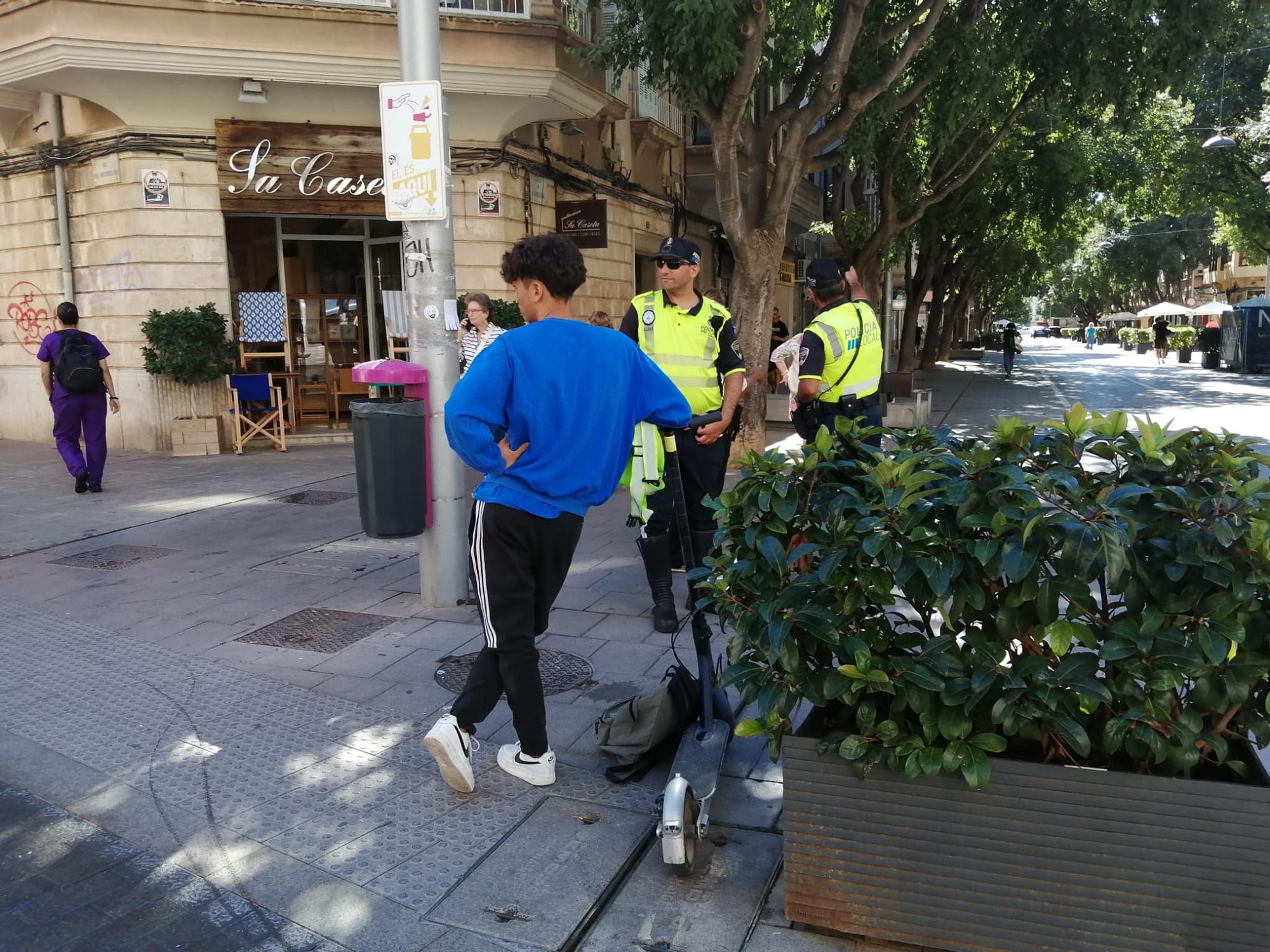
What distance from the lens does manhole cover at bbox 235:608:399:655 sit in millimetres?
5160

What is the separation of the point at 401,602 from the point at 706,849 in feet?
10.6

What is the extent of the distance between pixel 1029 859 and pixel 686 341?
3207 millimetres

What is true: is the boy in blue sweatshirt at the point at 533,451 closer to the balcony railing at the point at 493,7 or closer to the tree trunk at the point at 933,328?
the balcony railing at the point at 493,7

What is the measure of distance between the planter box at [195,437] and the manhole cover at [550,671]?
8740mm

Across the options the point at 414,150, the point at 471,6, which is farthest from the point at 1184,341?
the point at 414,150

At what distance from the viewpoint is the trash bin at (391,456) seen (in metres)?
4.88

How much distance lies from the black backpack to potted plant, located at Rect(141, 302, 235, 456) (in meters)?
2.46

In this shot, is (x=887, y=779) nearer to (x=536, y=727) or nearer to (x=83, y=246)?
(x=536, y=727)

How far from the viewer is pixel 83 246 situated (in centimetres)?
1287

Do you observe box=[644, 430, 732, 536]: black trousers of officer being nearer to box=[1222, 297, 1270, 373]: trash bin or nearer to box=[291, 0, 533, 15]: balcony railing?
box=[291, 0, 533, 15]: balcony railing

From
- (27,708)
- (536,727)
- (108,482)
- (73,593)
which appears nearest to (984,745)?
(536,727)

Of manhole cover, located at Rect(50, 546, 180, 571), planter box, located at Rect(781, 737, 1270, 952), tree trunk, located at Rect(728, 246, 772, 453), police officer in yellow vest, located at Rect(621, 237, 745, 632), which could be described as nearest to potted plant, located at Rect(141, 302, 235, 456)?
manhole cover, located at Rect(50, 546, 180, 571)

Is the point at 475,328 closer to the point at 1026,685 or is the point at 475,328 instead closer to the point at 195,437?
the point at 195,437

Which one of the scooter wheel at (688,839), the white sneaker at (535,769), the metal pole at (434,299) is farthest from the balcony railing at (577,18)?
the scooter wheel at (688,839)
